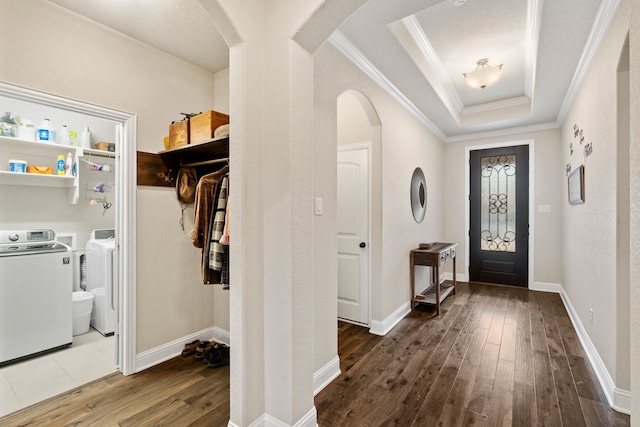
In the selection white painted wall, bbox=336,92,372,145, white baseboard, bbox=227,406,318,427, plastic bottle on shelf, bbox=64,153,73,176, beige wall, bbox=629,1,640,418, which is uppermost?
white painted wall, bbox=336,92,372,145

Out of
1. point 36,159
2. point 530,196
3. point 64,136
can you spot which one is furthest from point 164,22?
point 530,196

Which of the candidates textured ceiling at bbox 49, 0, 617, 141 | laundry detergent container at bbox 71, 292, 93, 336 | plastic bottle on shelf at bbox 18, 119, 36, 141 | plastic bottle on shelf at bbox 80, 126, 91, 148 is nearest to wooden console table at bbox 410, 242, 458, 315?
textured ceiling at bbox 49, 0, 617, 141

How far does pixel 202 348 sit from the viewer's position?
2.70 m

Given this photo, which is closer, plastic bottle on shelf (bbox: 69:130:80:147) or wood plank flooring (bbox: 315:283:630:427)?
wood plank flooring (bbox: 315:283:630:427)

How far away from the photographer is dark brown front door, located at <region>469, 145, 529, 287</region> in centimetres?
485

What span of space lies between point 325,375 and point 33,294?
2.63 meters

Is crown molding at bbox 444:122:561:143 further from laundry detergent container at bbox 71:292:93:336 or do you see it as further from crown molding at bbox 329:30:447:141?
laundry detergent container at bbox 71:292:93:336

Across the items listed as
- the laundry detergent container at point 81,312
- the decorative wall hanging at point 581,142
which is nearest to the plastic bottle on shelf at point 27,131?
the laundry detergent container at point 81,312

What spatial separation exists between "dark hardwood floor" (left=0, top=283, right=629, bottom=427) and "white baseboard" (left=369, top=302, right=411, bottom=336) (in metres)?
0.08

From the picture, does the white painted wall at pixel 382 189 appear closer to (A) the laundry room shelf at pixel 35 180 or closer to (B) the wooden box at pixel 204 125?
(B) the wooden box at pixel 204 125

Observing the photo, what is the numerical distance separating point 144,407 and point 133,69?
8.11ft

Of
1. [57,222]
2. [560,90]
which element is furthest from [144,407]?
[560,90]

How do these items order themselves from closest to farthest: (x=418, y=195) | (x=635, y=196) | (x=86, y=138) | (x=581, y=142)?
1. (x=635, y=196)
2. (x=581, y=142)
3. (x=86, y=138)
4. (x=418, y=195)

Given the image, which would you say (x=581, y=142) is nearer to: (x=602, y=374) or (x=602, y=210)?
(x=602, y=210)
